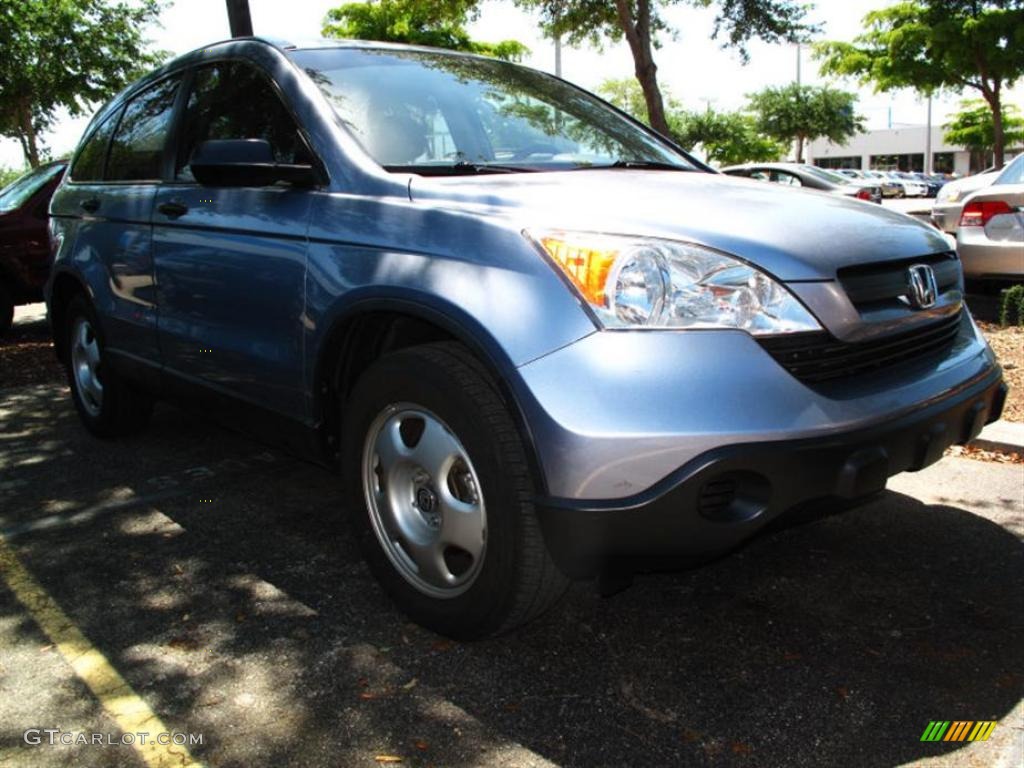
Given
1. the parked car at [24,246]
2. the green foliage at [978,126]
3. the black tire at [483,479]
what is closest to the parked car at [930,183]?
the green foliage at [978,126]

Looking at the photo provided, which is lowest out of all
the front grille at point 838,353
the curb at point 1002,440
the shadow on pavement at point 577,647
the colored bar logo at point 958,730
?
the curb at point 1002,440

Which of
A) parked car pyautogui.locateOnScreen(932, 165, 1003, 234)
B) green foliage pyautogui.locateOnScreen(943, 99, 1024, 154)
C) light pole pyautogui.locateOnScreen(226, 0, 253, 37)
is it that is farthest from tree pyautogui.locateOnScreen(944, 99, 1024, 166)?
light pole pyautogui.locateOnScreen(226, 0, 253, 37)

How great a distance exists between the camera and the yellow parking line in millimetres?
2408

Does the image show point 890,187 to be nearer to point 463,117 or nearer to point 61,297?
point 61,297

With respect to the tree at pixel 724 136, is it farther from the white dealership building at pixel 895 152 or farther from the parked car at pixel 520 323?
the parked car at pixel 520 323

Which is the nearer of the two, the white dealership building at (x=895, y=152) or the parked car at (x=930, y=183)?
the parked car at (x=930, y=183)

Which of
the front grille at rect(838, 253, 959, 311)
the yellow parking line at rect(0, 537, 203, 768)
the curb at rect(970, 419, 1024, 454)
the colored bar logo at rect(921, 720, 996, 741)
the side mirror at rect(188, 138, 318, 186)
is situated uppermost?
the side mirror at rect(188, 138, 318, 186)

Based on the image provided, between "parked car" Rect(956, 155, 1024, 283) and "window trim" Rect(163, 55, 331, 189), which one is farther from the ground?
"window trim" Rect(163, 55, 331, 189)

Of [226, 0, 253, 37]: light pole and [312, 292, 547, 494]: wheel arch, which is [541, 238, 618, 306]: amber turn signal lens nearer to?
[312, 292, 547, 494]: wheel arch

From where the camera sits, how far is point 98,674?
280cm

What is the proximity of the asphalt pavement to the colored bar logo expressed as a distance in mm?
23

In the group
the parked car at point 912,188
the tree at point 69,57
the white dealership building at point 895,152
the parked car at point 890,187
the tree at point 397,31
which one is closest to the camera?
the tree at point 69,57

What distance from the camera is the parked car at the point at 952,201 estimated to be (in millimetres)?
9750

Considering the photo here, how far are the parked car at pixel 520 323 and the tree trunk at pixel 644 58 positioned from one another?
32.0 feet
